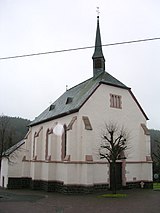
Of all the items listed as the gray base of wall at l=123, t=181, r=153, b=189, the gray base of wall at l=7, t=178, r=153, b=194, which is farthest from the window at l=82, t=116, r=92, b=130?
the gray base of wall at l=123, t=181, r=153, b=189

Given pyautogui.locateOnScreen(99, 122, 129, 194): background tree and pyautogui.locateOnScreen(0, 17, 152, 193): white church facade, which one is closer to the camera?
pyautogui.locateOnScreen(99, 122, 129, 194): background tree

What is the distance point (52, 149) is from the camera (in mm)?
26047

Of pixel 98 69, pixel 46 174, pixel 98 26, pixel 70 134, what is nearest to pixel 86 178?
pixel 70 134

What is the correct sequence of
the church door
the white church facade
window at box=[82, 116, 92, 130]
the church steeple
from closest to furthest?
the white church facade → window at box=[82, 116, 92, 130] → the church door → the church steeple

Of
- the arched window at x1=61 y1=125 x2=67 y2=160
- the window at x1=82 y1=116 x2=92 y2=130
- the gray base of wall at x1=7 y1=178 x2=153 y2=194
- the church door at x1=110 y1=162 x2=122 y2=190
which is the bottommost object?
the gray base of wall at x1=7 y1=178 x2=153 y2=194

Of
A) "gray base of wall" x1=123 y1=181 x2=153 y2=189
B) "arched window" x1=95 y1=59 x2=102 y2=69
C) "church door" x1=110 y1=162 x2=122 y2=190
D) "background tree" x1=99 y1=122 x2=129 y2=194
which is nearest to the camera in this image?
"background tree" x1=99 y1=122 x2=129 y2=194

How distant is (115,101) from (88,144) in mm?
5985

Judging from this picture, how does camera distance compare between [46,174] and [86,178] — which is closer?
[86,178]

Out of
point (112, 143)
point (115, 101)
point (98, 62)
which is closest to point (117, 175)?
point (112, 143)

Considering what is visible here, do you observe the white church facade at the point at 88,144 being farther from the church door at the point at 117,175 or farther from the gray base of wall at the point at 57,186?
the church door at the point at 117,175

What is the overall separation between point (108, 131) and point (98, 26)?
1436cm

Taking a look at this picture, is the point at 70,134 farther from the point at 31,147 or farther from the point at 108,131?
the point at 31,147

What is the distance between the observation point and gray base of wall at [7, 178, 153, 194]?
21719 millimetres

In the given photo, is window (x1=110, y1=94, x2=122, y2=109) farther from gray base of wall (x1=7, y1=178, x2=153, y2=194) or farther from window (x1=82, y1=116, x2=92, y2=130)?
gray base of wall (x1=7, y1=178, x2=153, y2=194)
